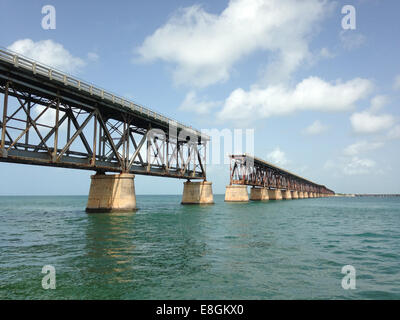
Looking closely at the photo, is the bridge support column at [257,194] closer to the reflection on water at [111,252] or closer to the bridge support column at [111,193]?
the bridge support column at [111,193]

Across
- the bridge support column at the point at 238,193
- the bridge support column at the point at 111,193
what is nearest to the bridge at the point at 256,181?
the bridge support column at the point at 238,193

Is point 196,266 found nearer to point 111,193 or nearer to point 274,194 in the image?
point 111,193

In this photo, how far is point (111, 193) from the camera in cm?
3744

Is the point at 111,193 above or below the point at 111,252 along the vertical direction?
above

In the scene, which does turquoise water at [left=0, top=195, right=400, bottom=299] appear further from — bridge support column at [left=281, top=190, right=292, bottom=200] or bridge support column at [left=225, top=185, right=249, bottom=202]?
bridge support column at [left=281, top=190, right=292, bottom=200]

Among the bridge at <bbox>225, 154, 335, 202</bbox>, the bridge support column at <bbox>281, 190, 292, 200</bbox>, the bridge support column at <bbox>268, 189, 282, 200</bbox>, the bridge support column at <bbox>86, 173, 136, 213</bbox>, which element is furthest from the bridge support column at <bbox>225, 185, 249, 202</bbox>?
the bridge support column at <bbox>281, 190, 292, 200</bbox>

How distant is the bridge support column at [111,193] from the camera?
121ft

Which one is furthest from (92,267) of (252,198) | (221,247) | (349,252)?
(252,198)

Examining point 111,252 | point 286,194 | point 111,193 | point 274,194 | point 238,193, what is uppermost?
point 111,193

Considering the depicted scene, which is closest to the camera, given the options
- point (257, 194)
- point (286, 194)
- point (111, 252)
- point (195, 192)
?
point (111, 252)

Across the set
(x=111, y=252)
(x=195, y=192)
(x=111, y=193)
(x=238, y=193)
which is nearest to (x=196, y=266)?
(x=111, y=252)

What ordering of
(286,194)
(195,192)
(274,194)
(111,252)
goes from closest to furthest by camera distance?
(111,252), (195,192), (274,194), (286,194)
